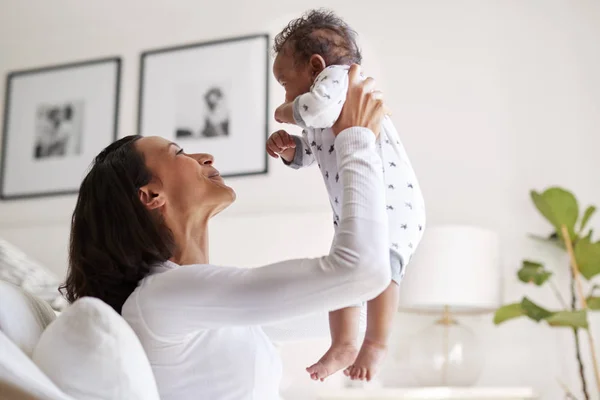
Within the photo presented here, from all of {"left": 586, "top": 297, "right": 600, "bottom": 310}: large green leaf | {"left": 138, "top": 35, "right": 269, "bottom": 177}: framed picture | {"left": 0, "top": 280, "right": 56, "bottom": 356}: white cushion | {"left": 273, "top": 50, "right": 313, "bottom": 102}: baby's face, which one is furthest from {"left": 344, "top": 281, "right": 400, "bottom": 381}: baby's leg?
{"left": 138, "top": 35, "right": 269, "bottom": 177}: framed picture

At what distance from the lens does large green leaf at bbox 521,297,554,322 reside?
270 cm

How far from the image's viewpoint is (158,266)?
1188 millimetres

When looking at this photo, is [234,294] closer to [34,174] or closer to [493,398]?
[493,398]

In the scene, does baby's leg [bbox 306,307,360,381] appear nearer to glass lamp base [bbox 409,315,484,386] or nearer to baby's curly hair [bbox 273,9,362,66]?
baby's curly hair [bbox 273,9,362,66]

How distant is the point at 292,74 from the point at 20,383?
745mm

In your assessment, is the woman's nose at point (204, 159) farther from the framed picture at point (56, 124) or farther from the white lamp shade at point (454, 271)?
the framed picture at point (56, 124)

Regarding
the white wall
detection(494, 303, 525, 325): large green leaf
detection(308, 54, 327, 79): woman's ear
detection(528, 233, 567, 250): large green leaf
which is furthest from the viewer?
the white wall

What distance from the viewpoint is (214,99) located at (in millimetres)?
3623

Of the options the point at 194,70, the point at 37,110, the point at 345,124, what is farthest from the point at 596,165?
the point at 37,110

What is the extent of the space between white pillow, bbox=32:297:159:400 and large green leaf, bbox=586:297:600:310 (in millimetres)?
2193

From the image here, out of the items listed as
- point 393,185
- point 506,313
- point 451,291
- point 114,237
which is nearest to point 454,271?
point 451,291

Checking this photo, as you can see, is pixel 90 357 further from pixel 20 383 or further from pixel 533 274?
pixel 533 274

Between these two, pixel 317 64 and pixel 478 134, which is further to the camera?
pixel 478 134

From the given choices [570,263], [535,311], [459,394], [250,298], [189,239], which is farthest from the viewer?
[570,263]
